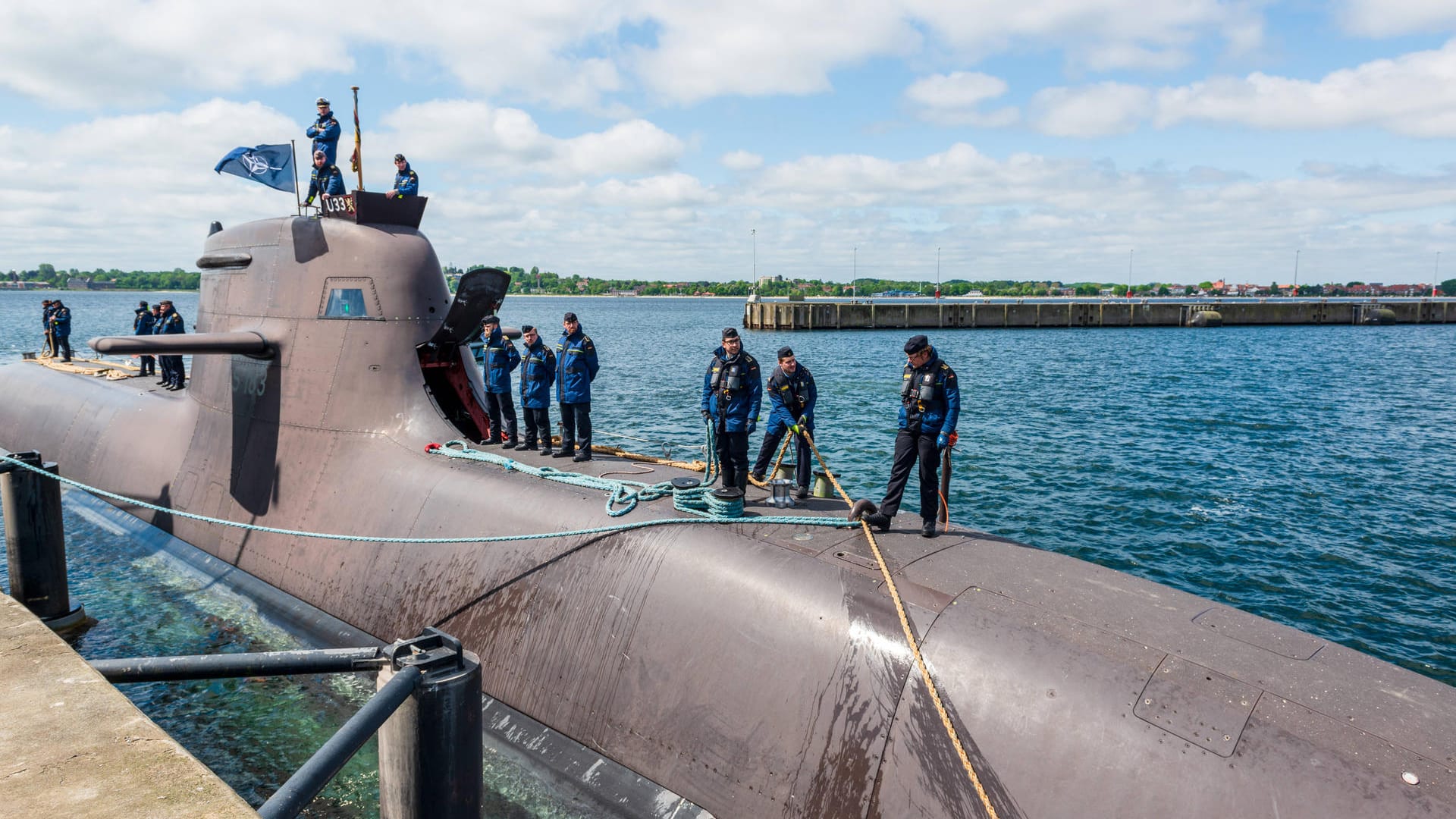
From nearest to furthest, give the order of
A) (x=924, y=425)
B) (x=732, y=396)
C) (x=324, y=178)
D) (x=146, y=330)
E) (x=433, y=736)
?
(x=433, y=736) → (x=924, y=425) → (x=732, y=396) → (x=324, y=178) → (x=146, y=330)

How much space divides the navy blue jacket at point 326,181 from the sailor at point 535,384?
150 inches

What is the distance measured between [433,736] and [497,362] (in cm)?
765

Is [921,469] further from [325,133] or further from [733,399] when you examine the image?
[325,133]

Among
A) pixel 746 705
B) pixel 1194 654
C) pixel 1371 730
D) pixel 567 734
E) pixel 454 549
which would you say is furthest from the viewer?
pixel 454 549

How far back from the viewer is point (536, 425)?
11.4 m

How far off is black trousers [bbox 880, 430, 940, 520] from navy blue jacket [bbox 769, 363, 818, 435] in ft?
6.36

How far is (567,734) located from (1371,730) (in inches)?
227

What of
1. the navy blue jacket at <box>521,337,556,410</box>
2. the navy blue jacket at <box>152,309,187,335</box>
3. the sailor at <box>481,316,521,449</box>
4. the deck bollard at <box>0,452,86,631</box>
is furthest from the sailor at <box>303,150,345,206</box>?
the navy blue jacket at <box>152,309,187,335</box>

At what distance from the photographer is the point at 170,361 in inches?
692

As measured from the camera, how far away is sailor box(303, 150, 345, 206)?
1272 cm

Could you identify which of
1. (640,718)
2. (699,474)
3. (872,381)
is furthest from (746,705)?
(872,381)

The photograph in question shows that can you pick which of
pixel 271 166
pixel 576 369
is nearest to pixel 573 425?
pixel 576 369

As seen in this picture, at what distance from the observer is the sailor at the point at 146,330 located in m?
19.7

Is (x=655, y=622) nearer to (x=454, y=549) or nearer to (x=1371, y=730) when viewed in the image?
(x=454, y=549)
